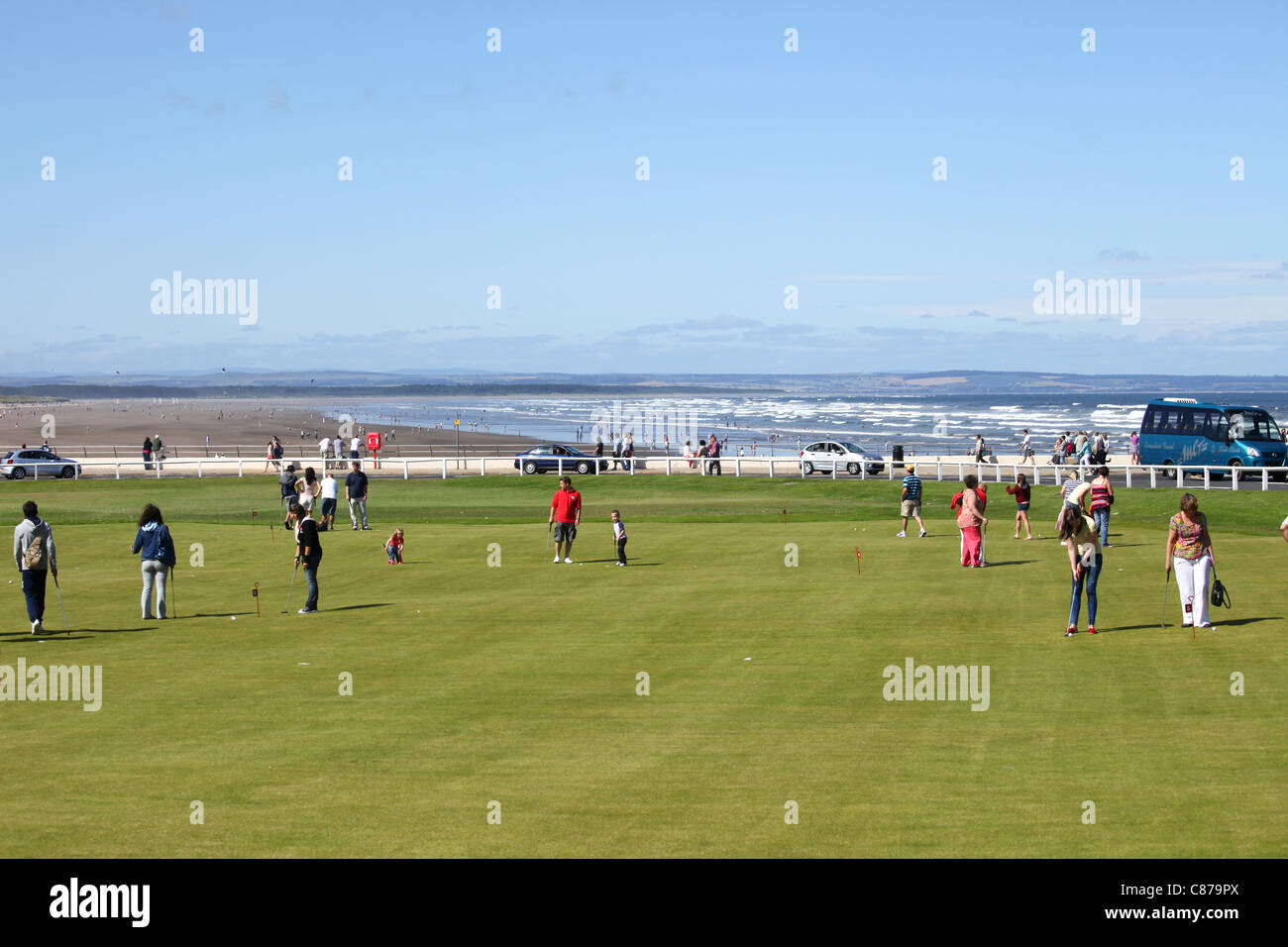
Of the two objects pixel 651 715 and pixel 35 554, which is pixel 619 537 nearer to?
pixel 35 554

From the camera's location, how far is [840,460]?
66.9 metres

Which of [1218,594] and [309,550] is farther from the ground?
[309,550]

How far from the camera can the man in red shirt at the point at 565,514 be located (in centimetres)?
2811

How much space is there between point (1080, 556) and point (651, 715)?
25.2ft

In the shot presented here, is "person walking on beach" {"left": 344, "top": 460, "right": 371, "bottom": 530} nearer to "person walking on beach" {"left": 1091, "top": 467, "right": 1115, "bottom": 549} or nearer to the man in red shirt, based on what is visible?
the man in red shirt

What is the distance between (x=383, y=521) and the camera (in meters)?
42.1

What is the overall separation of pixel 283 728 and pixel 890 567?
1629cm

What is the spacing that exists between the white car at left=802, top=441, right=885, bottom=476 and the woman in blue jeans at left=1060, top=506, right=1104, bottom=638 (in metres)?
45.7

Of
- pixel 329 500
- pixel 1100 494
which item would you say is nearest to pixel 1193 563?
pixel 1100 494

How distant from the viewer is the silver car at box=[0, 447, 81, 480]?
65.9 metres

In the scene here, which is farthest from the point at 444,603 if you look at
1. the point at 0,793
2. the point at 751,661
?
the point at 0,793

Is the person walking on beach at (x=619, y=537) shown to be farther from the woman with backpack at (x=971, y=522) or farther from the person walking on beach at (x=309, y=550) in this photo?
the person walking on beach at (x=309, y=550)

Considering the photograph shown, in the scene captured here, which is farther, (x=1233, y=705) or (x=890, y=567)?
(x=890, y=567)
